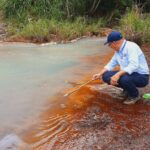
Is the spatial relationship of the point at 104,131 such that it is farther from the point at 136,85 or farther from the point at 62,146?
the point at 136,85

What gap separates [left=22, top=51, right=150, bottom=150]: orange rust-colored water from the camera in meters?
4.14

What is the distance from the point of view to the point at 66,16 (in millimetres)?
14602

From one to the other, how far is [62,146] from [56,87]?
2284 millimetres

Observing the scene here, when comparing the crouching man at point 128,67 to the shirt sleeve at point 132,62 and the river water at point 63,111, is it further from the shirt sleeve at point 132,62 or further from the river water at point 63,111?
the river water at point 63,111

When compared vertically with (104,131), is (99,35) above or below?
below

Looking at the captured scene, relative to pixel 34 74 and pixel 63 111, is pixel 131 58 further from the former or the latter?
pixel 34 74

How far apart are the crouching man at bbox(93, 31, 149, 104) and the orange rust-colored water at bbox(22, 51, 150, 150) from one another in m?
0.29

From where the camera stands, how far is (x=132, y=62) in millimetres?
4930

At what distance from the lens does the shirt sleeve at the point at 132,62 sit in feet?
16.2

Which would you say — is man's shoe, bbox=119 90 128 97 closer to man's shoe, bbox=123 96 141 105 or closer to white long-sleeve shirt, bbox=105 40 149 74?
man's shoe, bbox=123 96 141 105

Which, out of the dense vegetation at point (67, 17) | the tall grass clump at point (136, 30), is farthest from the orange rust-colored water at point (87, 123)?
the dense vegetation at point (67, 17)

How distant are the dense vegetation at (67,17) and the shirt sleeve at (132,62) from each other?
5481 mm

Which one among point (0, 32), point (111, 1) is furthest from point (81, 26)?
point (111, 1)

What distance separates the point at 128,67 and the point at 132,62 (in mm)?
86
